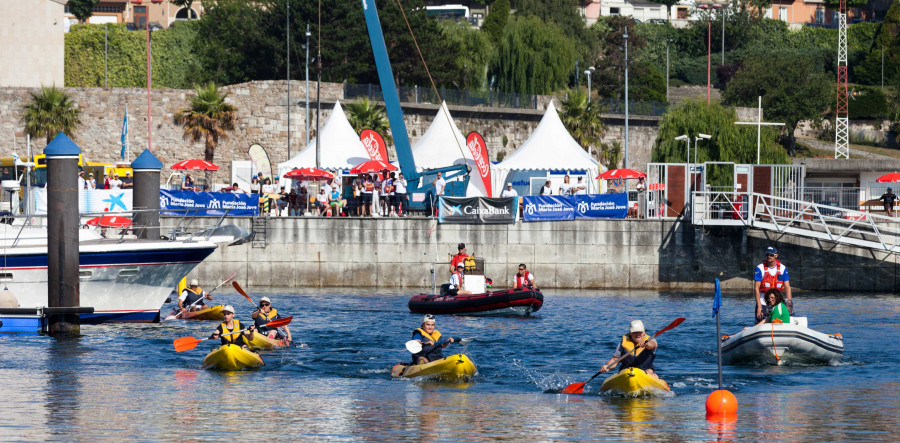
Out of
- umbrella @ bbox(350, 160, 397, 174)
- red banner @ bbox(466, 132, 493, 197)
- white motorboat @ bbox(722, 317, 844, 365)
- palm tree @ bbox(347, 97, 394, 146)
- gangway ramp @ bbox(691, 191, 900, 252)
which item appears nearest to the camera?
white motorboat @ bbox(722, 317, 844, 365)

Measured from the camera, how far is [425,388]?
833 inches

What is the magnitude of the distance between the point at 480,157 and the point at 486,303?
17937 millimetres

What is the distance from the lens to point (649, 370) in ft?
66.5

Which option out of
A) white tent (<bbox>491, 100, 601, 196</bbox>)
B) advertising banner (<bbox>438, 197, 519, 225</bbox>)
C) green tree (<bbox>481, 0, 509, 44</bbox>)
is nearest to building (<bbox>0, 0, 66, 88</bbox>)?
white tent (<bbox>491, 100, 601, 196</bbox>)

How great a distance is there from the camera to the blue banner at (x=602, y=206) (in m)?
40.2

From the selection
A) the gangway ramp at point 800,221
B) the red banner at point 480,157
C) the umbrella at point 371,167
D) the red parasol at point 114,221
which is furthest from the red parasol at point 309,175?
the gangway ramp at point 800,221

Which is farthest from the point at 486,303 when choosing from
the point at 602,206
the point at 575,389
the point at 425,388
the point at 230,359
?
the point at 575,389

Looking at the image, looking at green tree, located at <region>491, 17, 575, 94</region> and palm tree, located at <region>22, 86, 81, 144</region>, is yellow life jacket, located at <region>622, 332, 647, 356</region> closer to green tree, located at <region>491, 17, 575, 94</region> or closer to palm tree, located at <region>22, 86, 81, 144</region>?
palm tree, located at <region>22, 86, 81, 144</region>

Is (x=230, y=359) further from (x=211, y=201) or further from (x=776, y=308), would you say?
(x=211, y=201)

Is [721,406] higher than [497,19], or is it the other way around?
[497,19]

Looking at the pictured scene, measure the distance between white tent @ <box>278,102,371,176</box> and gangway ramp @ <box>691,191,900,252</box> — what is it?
14.6 m

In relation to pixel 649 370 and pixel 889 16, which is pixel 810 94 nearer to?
pixel 889 16

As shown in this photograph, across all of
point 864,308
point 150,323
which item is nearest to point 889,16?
point 864,308

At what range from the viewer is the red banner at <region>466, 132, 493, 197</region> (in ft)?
161
